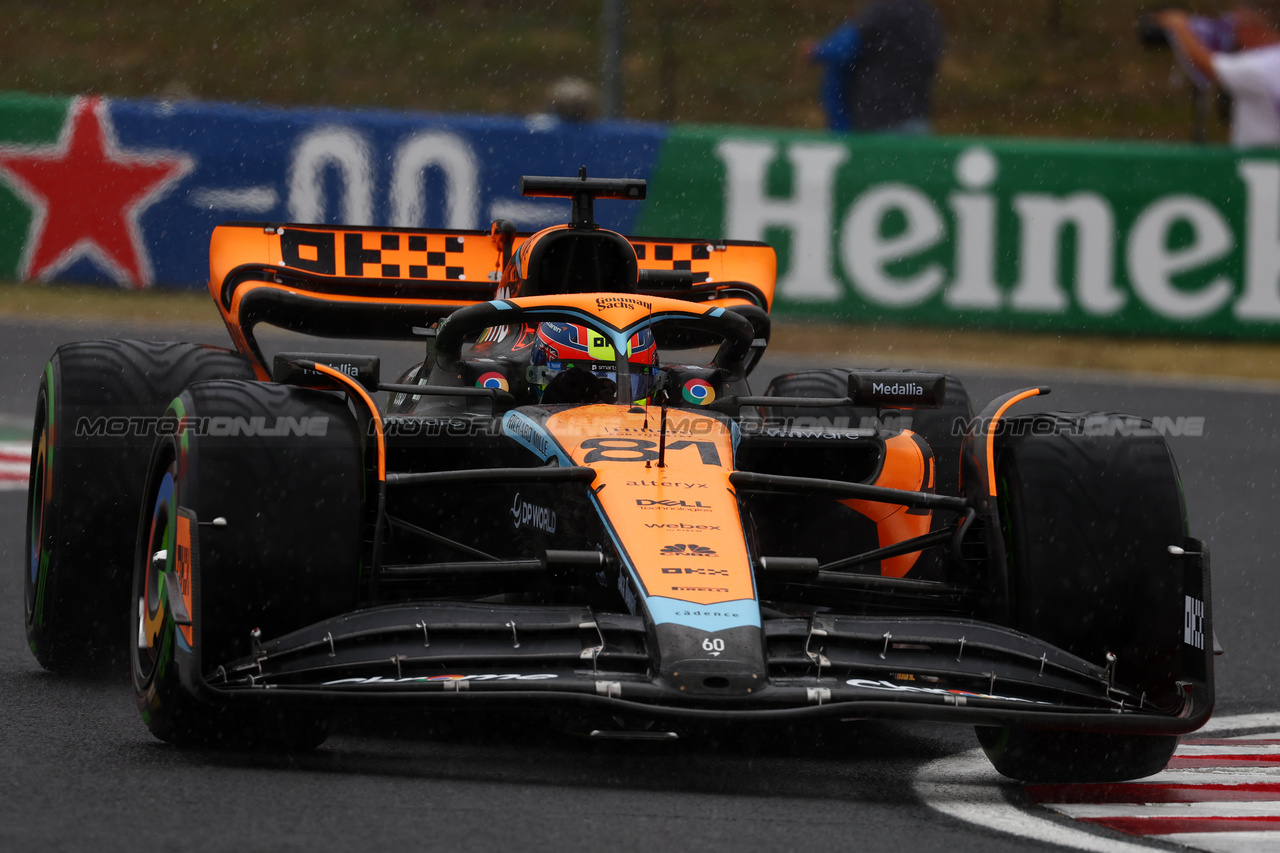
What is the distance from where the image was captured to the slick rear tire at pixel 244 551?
14.9ft

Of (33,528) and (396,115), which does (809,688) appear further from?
(396,115)

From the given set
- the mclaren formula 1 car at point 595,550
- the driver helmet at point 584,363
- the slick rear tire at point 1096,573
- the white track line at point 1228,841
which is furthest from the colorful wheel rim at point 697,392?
the white track line at point 1228,841

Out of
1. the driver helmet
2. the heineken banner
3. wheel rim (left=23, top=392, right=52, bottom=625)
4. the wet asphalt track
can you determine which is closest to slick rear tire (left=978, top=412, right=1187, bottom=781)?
the wet asphalt track

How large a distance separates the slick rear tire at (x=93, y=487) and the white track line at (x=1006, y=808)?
250cm

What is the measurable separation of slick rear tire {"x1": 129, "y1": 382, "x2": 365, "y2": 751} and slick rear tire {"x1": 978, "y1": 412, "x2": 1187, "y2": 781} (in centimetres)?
170

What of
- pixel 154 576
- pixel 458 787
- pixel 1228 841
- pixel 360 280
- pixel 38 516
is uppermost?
pixel 360 280

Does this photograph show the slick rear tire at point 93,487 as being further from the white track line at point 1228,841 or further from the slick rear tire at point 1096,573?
the white track line at point 1228,841

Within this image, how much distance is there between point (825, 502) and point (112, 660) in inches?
88.7

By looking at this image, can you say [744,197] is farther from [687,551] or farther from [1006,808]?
[1006,808]

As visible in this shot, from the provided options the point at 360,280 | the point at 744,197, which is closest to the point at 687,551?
the point at 360,280

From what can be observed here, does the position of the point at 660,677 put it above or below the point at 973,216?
below

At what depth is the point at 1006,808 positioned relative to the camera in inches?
177

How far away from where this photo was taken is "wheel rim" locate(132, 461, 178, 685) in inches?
186

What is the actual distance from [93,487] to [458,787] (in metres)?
1.97
